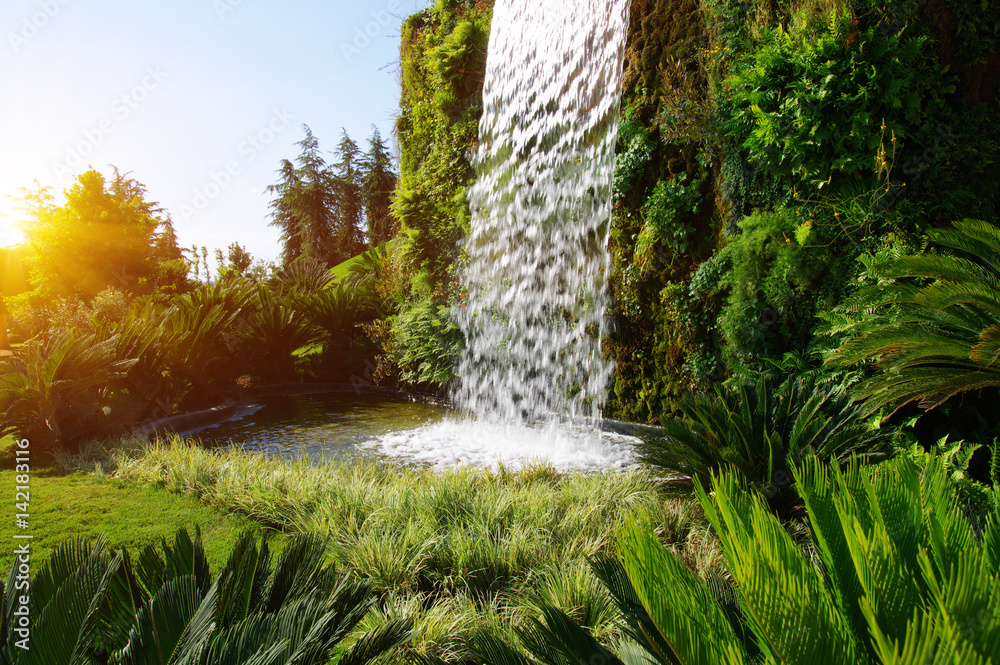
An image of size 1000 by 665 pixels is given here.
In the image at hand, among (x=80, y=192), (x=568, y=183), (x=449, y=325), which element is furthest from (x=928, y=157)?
(x=80, y=192)

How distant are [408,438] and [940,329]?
5487 mm

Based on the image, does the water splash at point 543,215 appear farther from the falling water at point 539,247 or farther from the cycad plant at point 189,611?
the cycad plant at point 189,611

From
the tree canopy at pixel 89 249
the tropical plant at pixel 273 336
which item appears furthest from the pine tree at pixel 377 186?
the tropical plant at pixel 273 336

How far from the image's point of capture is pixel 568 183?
8.17 m

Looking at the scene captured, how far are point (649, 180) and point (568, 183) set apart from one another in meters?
1.49

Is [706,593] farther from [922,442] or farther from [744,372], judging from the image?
[744,372]

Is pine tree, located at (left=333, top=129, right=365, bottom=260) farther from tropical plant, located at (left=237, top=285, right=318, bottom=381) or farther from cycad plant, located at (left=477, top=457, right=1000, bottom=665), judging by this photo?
cycad plant, located at (left=477, top=457, right=1000, bottom=665)

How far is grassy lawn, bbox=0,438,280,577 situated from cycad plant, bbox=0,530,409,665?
157 centimetres

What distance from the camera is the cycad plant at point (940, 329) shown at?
3256 millimetres

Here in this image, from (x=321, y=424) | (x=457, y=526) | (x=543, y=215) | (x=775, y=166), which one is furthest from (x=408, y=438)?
(x=775, y=166)

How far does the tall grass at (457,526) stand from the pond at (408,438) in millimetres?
973

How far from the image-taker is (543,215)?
28.3 ft

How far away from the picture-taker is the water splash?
7.72 m

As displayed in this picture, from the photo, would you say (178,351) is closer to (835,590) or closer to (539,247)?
(539,247)
